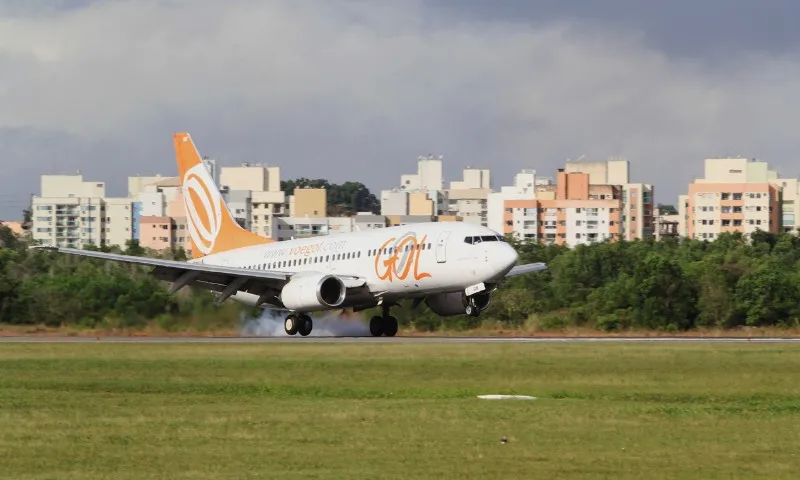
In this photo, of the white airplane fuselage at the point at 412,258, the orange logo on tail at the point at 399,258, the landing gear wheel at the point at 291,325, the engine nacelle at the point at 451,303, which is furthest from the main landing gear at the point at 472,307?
the landing gear wheel at the point at 291,325

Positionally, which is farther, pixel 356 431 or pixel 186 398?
pixel 186 398

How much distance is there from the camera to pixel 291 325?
198 ft

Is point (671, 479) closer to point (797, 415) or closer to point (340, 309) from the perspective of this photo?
point (797, 415)

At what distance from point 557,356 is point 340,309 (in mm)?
21716

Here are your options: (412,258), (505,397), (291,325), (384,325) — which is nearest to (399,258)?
(412,258)

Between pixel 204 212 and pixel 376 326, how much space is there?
16.6m

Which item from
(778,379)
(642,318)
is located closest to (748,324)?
(642,318)

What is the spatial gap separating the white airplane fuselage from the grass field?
1351cm

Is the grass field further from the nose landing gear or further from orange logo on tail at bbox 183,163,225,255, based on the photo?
orange logo on tail at bbox 183,163,225,255

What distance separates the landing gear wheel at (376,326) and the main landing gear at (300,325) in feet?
8.47

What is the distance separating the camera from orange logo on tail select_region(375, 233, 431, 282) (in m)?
55.3

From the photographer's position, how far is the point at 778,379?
3189 cm

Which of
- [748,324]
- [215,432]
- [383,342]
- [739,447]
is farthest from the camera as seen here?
[748,324]

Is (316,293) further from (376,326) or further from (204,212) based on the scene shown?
(204,212)
